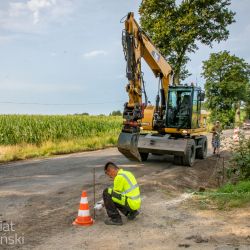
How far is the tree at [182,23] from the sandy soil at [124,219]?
20.0 metres

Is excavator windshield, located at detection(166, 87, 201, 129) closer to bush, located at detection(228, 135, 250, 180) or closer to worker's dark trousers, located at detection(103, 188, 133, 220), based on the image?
bush, located at detection(228, 135, 250, 180)

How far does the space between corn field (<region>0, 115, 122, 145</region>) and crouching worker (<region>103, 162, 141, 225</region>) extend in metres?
16.5

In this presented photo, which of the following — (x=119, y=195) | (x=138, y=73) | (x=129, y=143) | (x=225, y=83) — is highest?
(x=225, y=83)

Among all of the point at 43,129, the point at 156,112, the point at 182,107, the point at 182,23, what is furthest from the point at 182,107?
the point at 182,23

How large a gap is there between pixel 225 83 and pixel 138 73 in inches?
2101

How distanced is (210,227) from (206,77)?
207 feet

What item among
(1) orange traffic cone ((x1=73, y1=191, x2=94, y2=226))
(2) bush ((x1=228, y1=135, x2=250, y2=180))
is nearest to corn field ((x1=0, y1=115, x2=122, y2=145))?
(2) bush ((x1=228, y1=135, x2=250, y2=180))

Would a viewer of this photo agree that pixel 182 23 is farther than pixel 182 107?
Yes

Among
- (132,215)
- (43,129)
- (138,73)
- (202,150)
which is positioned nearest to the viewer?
(132,215)

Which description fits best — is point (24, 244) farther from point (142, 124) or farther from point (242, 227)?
point (142, 124)

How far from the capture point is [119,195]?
7.52 meters

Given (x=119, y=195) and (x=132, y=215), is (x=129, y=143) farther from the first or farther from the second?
(x=119, y=195)

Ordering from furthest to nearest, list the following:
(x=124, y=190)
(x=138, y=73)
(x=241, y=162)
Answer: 1. (x=138, y=73)
2. (x=241, y=162)
3. (x=124, y=190)

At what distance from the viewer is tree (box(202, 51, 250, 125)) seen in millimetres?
64938
